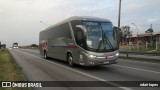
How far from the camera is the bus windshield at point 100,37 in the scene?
16.1 metres

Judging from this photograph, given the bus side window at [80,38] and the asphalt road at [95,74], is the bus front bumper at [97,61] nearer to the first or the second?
the asphalt road at [95,74]

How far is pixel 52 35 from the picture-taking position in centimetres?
2500

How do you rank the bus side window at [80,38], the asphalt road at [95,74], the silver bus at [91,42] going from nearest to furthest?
the asphalt road at [95,74], the silver bus at [91,42], the bus side window at [80,38]

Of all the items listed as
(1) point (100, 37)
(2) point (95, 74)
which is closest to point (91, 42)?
(1) point (100, 37)

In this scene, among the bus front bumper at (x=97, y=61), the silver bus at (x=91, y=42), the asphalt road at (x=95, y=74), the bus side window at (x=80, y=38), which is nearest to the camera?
the asphalt road at (x=95, y=74)

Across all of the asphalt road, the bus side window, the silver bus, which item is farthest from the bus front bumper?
the bus side window

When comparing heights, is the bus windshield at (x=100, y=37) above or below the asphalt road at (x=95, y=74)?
above

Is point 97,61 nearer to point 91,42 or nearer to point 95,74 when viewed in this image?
point 91,42

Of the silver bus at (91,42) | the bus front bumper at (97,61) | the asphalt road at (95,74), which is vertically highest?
the silver bus at (91,42)

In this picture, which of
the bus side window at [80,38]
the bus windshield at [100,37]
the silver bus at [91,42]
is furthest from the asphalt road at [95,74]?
the bus side window at [80,38]

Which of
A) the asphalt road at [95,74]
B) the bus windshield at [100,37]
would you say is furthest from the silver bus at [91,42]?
the asphalt road at [95,74]

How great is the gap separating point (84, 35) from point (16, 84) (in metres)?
6.51

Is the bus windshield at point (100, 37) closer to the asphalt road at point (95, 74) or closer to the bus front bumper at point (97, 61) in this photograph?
the bus front bumper at point (97, 61)

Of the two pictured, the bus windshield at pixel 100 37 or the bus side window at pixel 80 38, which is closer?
the bus windshield at pixel 100 37
